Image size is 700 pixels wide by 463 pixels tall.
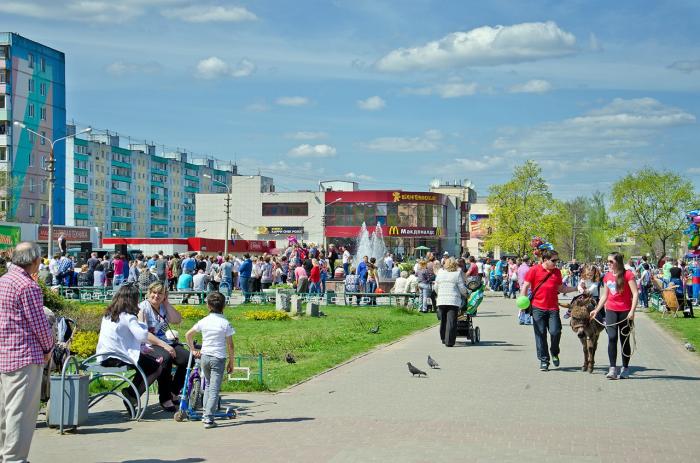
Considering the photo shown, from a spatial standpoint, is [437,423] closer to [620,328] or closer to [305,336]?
[620,328]

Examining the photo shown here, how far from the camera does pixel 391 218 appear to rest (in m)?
101

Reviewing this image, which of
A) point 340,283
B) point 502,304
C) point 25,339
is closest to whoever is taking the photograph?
point 25,339

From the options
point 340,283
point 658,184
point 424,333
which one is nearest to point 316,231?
point 658,184

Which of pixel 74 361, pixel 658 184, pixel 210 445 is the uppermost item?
pixel 658 184

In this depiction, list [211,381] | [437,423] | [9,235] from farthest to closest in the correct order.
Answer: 1. [9,235]
2. [211,381]
3. [437,423]

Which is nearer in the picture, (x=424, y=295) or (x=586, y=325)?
(x=586, y=325)

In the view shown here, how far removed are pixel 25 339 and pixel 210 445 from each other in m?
2.18

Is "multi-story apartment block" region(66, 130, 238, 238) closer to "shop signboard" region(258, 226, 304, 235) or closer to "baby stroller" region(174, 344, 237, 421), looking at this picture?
"shop signboard" region(258, 226, 304, 235)

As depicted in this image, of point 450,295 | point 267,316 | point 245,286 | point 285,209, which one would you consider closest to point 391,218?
point 285,209

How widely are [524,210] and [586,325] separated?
63562mm

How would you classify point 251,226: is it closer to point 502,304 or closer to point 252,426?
point 502,304

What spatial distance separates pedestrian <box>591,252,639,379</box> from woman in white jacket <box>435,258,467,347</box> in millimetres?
4084

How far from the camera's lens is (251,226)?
10950cm

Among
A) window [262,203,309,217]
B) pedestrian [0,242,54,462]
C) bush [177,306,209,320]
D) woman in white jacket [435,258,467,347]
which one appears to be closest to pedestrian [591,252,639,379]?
woman in white jacket [435,258,467,347]
